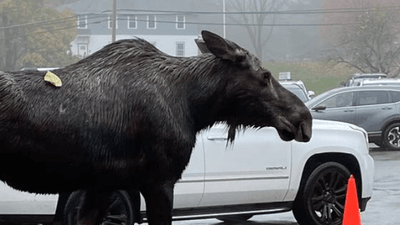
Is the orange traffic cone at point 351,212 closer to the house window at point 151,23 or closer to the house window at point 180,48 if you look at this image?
the house window at point 151,23

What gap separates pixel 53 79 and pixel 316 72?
90829mm

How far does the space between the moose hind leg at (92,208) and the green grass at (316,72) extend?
76.2 meters

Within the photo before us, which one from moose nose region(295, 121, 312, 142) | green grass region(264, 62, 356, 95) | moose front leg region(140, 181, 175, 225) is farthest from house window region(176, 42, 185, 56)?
moose front leg region(140, 181, 175, 225)

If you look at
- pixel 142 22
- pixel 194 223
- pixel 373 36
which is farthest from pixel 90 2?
pixel 194 223

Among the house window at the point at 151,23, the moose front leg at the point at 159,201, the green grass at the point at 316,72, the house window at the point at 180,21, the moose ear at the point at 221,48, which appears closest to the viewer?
the moose front leg at the point at 159,201

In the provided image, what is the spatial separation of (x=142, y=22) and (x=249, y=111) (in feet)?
311

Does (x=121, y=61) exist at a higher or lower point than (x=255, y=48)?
lower

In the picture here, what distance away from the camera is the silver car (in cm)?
2455

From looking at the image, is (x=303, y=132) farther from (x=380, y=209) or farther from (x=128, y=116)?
(x=380, y=209)

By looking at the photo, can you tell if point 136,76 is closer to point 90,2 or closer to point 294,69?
point 294,69

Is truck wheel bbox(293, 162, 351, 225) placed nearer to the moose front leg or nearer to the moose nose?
the moose nose

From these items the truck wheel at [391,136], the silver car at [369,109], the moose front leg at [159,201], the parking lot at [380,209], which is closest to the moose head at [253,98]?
the moose front leg at [159,201]

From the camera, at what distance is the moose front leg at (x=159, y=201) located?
5133 millimetres

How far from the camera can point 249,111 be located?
5.50 m
